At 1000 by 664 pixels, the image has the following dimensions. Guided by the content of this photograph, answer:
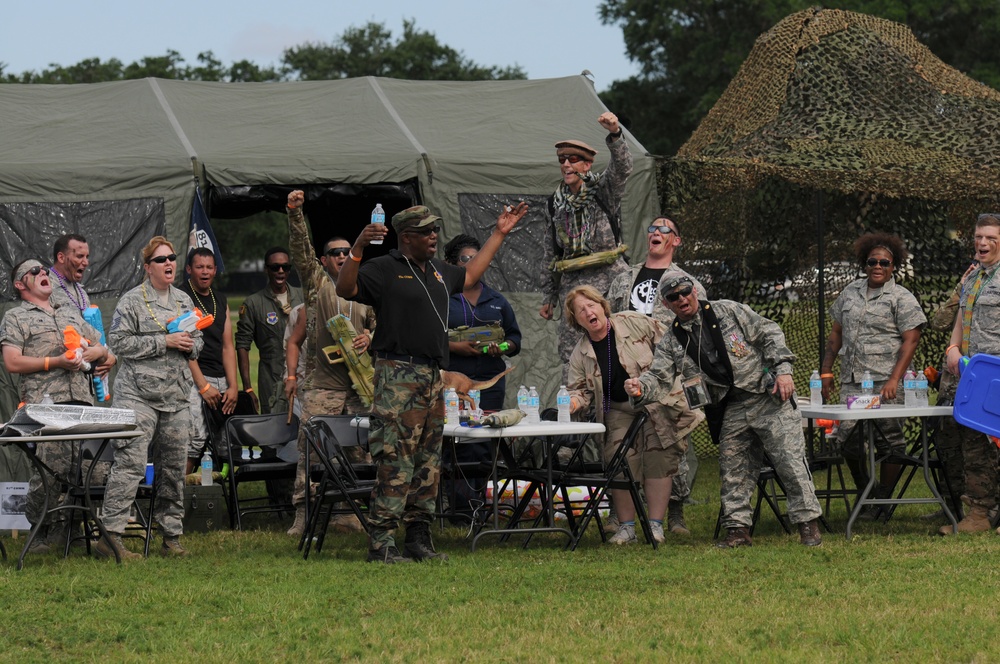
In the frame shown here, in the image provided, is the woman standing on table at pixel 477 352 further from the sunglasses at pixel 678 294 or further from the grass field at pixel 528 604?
the sunglasses at pixel 678 294

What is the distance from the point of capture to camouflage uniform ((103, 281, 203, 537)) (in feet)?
24.1

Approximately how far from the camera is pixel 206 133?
10.2 meters

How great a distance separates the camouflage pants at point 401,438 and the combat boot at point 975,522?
3.08 metres

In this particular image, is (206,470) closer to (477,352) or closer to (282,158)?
(477,352)

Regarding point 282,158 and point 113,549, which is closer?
point 113,549

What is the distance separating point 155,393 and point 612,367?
256 centimetres

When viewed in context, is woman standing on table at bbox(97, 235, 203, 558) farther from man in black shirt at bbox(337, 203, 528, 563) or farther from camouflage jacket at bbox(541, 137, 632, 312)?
camouflage jacket at bbox(541, 137, 632, 312)

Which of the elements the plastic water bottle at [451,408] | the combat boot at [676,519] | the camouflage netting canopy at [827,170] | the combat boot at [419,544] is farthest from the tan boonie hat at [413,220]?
the camouflage netting canopy at [827,170]

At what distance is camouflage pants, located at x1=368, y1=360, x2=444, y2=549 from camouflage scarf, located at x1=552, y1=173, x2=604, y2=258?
1928 mm

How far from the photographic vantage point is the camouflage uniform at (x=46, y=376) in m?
7.46

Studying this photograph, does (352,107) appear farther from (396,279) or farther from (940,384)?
(940,384)

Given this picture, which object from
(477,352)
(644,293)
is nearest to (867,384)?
(644,293)

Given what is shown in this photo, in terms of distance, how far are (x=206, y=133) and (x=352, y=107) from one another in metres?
1.38

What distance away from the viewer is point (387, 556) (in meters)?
7.11
